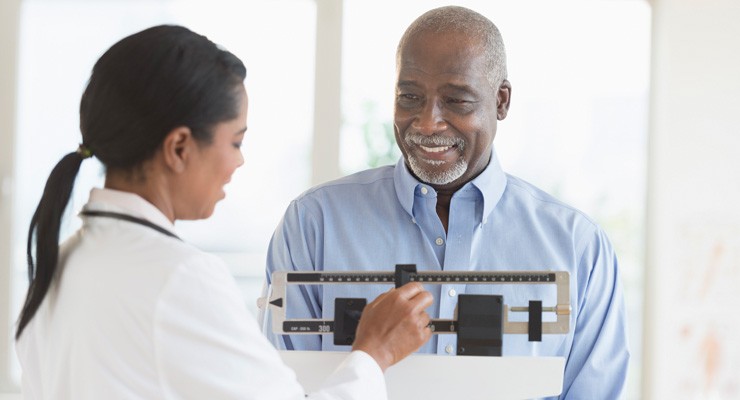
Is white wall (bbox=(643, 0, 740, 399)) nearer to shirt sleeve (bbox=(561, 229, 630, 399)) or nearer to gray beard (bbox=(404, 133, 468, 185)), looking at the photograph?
shirt sleeve (bbox=(561, 229, 630, 399))

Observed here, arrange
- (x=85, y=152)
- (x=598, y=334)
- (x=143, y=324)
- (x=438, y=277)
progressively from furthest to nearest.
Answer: (x=598, y=334) < (x=438, y=277) < (x=85, y=152) < (x=143, y=324)

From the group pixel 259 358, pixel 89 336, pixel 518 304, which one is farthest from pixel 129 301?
pixel 518 304

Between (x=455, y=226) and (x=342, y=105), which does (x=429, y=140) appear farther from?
(x=342, y=105)

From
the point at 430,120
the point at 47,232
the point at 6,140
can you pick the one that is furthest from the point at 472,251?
the point at 6,140

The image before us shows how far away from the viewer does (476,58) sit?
1882 millimetres

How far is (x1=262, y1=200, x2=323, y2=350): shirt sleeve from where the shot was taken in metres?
1.83

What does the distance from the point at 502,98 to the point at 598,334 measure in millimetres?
531

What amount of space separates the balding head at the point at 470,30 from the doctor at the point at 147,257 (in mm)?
667

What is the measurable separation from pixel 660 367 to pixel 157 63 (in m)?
3.10

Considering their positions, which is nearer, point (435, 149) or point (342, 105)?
point (435, 149)

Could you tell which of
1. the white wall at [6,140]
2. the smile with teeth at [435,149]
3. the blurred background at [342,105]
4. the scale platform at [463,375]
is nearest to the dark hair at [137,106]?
the scale platform at [463,375]

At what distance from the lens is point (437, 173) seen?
73.4 inches

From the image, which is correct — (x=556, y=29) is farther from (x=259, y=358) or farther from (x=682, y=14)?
(x=259, y=358)

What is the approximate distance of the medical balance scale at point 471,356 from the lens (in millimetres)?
1634
